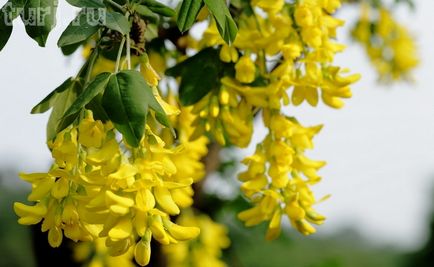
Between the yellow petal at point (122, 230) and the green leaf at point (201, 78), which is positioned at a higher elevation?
the yellow petal at point (122, 230)

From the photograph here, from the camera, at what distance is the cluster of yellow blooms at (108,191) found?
1.00 meters

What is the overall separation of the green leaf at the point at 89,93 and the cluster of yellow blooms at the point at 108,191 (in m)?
0.09

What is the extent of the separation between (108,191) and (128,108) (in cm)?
11

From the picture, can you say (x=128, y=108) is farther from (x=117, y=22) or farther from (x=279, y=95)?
(x=279, y=95)

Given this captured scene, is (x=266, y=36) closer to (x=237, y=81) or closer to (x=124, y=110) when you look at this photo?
(x=237, y=81)

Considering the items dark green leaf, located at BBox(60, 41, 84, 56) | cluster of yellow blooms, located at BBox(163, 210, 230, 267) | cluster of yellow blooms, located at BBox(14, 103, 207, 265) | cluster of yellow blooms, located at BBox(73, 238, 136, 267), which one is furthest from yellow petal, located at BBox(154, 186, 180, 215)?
cluster of yellow blooms, located at BBox(163, 210, 230, 267)

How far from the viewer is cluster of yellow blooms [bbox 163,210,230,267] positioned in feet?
9.67

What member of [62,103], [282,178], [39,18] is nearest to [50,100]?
[62,103]

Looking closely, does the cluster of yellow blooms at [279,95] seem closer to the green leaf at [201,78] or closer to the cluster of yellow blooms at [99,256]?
the green leaf at [201,78]

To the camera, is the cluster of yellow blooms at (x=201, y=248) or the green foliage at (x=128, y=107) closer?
the green foliage at (x=128, y=107)

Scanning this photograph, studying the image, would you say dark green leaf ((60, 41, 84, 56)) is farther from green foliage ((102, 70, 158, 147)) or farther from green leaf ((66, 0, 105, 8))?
green foliage ((102, 70, 158, 147))

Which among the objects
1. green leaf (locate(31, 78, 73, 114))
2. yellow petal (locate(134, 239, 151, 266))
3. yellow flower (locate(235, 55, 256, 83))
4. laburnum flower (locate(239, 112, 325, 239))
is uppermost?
green leaf (locate(31, 78, 73, 114))

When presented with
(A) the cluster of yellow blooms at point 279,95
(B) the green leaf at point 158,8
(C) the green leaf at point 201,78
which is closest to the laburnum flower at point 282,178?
(A) the cluster of yellow blooms at point 279,95

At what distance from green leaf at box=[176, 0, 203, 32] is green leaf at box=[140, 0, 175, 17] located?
A: 11 centimetres
